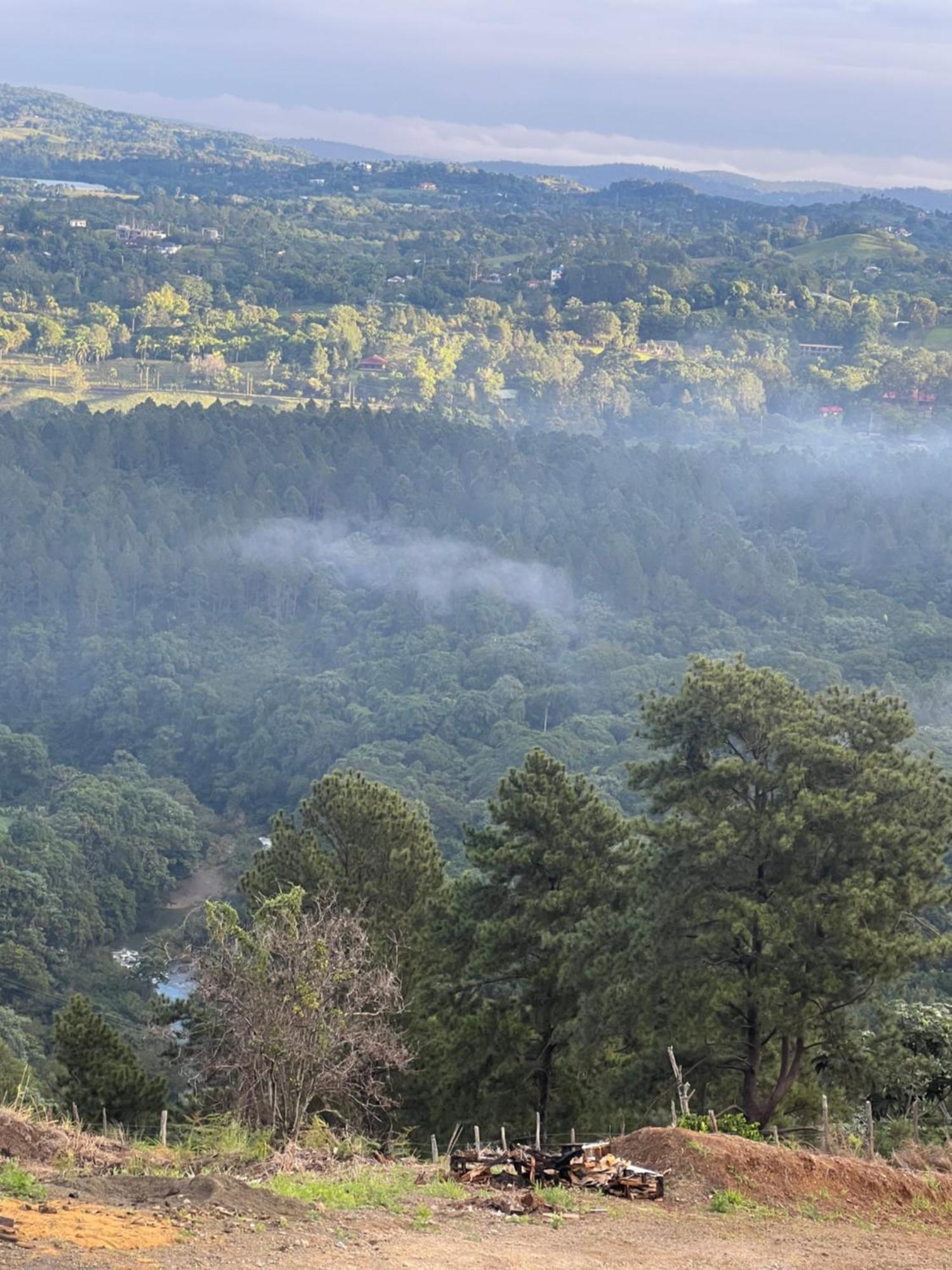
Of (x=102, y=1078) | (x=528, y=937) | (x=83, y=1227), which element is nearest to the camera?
(x=83, y=1227)

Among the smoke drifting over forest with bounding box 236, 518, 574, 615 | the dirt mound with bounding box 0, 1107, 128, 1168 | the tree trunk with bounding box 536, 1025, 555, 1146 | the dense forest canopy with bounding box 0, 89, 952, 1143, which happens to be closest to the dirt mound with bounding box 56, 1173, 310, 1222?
the dirt mound with bounding box 0, 1107, 128, 1168

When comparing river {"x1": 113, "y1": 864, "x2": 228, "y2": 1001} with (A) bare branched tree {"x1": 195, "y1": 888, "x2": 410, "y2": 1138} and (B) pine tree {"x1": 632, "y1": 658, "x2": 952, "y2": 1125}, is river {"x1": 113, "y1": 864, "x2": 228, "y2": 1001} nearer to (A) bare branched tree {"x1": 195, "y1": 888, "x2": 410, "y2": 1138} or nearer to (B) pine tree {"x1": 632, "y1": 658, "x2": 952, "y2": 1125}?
(B) pine tree {"x1": 632, "y1": 658, "x2": 952, "y2": 1125}

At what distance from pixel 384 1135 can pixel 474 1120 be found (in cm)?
142

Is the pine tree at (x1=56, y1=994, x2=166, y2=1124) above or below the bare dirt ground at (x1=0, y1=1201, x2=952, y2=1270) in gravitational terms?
below

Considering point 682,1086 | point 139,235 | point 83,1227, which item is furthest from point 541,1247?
point 139,235

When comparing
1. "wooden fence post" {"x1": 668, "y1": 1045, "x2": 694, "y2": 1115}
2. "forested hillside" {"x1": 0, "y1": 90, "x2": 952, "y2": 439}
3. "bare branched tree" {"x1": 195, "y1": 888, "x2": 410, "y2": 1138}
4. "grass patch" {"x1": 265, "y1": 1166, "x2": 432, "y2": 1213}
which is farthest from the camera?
"forested hillside" {"x1": 0, "y1": 90, "x2": 952, "y2": 439}

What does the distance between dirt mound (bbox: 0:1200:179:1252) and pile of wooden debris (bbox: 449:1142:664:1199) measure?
248 cm

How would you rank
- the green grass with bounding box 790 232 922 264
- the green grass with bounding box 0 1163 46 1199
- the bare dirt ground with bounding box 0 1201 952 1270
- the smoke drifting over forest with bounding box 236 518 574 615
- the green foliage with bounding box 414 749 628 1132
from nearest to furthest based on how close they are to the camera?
the bare dirt ground with bounding box 0 1201 952 1270
the green grass with bounding box 0 1163 46 1199
the green foliage with bounding box 414 749 628 1132
the smoke drifting over forest with bounding box 236 518 574 615
the green grass with bounding box 790 232 922 264

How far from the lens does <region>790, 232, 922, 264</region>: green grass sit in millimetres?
138125

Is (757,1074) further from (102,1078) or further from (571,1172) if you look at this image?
(571,1172)

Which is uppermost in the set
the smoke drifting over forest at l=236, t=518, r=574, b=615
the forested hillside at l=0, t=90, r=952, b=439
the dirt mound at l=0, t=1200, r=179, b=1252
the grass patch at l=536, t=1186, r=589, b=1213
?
the forested hillside at l=0, t=90, r=952, b=439

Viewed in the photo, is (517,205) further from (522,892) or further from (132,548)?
(522,892)

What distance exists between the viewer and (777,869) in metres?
18.4

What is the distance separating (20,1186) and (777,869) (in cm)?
1037
